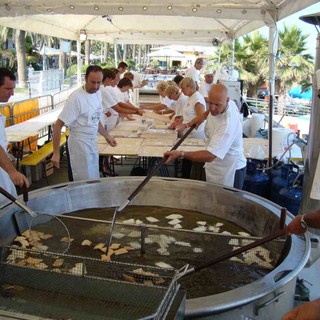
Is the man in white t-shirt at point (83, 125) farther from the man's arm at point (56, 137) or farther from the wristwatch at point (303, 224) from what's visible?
the wristwatch at point (303, 224)

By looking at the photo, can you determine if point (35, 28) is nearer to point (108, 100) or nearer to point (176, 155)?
point (108, 100)

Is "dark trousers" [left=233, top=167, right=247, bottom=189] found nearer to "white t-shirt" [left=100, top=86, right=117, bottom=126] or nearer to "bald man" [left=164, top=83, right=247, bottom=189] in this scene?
"bald man" [left=164, top=83, right=247, bottom=189]

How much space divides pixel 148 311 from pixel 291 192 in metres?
3.47

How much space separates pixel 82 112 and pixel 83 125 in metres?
0.16

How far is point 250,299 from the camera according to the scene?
1824mm

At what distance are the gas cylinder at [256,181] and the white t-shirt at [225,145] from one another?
1.20m

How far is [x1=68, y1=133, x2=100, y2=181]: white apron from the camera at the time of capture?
4.14m

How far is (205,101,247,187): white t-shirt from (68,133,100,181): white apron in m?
1.30

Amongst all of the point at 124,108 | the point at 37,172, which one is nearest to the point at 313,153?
the point at 124,108

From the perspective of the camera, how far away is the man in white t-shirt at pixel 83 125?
394 centimetres

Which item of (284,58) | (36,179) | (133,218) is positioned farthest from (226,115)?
(284,58)

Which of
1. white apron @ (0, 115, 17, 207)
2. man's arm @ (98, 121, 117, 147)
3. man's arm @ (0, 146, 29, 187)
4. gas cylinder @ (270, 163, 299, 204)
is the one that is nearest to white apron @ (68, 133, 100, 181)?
man's arm @ (98, 121, 117, 147)

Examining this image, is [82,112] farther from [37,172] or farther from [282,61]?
[282,61]

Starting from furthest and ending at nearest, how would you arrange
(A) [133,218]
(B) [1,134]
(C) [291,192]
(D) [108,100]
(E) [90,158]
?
(D) [108,100] → (C) [291,192] → (E) [90,158] → (A) [133,218] → (B) [1,134]
